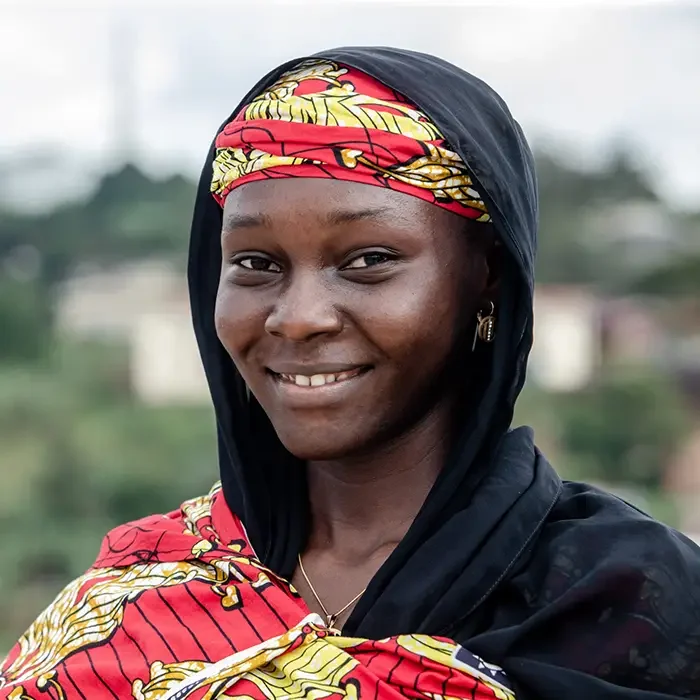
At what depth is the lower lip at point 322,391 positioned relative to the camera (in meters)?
1.39

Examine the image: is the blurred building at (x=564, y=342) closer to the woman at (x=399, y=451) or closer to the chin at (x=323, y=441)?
the woman at (x=399, y=451)

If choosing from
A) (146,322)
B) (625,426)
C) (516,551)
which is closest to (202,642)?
(516,551)

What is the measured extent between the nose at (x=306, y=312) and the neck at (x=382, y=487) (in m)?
0.25

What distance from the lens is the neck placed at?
1.53m

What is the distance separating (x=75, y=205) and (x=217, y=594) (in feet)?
37.3

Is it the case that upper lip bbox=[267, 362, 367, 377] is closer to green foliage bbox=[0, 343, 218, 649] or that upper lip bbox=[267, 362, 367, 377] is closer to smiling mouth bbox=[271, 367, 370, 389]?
smiling mouth bbox=[271, 367, 370, 389]

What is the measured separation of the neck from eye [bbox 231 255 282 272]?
303mm

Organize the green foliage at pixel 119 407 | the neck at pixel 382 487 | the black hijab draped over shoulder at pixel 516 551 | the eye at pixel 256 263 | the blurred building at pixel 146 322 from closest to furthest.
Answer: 1. the black hijab draped over shoulder at pixel 516 551
2. the eye at pixel 256 263
3. the neck at pixel 382 487
4. the green foliage at pixel 119 407
5. the blurred building at pixel 146 322

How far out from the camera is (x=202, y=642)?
1457mm

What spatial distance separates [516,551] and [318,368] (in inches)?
14.0

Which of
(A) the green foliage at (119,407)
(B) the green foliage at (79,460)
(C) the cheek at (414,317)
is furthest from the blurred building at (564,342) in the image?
(C) the cheek at (414,317)

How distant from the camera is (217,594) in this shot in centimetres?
151

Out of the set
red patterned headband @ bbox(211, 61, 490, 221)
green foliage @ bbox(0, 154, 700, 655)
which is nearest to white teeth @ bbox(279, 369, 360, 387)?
red patterned headband @ bbox(211, 61, 490, 221)

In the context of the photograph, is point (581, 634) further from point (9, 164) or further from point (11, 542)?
point (9, 164)
